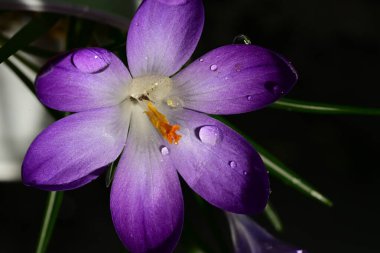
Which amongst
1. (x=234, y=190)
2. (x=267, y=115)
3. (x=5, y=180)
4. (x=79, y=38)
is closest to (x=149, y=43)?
(x=234, y=190)

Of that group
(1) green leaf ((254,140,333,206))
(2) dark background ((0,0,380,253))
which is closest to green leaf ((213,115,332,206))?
(1) green leaf ((254,140,333,206))

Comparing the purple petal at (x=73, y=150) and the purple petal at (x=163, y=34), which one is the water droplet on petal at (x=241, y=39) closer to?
the purple petal at (x=163, y=34)

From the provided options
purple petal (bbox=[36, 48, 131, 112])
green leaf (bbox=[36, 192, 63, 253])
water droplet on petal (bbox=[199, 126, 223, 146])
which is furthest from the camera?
green leaf (bbox=[36, 192, 63, 253])

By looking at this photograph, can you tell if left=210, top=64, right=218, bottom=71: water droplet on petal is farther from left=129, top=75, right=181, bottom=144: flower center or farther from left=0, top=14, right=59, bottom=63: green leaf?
left=0, top=14, right=59, bottom=63: green leaf

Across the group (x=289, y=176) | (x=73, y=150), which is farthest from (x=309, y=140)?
(x=73, y=150)

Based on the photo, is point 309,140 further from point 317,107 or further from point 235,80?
point 235,80

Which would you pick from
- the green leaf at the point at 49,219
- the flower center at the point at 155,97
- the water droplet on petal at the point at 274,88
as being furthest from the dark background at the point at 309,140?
the water droplet on petal at the point at 274,88
